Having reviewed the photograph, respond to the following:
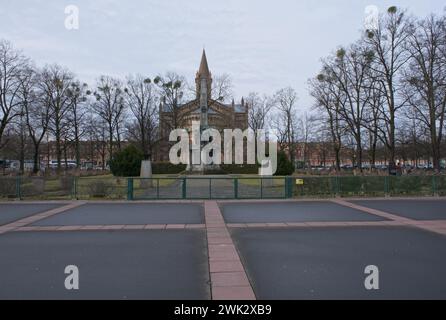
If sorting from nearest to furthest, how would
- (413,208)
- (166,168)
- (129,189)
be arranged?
1. (413,208)
2. (129,189)
3. (166,168)

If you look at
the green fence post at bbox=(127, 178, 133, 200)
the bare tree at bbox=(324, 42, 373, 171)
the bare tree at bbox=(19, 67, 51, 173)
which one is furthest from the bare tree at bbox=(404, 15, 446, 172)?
the bare tree at bbox=(19, 67, 51, 173)

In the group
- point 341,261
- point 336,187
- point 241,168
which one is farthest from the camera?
point 241,168

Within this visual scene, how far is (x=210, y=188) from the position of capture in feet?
61.9

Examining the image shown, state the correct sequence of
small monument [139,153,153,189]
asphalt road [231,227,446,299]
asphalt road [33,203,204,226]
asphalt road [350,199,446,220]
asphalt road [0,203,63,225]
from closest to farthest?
asphalt road [231,227,446,299]
asphalt road [33,203,204,226]
asphalt road [0,203,63,225]
asphalt road [350,199,446,220]
small monument [139,153,153,189]

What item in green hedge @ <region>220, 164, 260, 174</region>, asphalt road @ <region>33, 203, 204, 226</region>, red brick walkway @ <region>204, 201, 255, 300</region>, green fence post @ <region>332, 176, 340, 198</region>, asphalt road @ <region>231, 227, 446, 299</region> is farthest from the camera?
green hedge @ <region>220, 164, 260, 174</region>

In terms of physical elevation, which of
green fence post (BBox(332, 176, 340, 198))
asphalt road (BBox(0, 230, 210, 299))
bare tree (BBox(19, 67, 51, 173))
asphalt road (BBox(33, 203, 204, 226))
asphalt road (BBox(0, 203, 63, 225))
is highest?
bare tree (BBox(19, 67, 51, 173))

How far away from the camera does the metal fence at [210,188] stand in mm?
19078

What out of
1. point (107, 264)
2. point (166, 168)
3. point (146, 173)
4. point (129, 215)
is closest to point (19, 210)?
point (129, 215)

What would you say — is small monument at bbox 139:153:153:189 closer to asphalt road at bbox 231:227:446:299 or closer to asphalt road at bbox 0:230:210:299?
asphalt road at bbox 0:230:210:299

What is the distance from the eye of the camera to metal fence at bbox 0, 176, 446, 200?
1908 cm

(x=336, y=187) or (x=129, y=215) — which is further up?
(x=336, y=187)

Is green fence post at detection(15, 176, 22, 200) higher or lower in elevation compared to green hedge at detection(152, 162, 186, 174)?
lower

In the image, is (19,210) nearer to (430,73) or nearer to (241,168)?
(430,73)

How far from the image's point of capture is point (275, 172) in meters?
35.1
